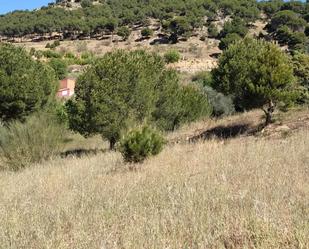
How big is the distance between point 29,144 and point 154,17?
82.2 m

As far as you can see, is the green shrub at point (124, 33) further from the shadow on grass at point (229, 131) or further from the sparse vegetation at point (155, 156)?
the shadow on grass at point (229, 131)

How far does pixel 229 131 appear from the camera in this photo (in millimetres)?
17578

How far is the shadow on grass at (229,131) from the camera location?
53.6 feet

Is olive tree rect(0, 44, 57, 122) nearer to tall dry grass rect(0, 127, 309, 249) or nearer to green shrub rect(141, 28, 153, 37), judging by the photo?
tall dry grass rect(0, 127, 309, 249)

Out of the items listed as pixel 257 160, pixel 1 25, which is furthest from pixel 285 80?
pixel 1 25

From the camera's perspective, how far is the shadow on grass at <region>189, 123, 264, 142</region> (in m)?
16.3

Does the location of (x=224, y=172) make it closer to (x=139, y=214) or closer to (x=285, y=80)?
(x=139, y=214)

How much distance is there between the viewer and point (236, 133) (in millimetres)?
16688

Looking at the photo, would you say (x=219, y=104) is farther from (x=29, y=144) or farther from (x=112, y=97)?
(x=29, y=144)

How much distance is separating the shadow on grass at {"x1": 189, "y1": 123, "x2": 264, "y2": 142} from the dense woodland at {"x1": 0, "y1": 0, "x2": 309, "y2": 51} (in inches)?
2250

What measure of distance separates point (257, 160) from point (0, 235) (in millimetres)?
4196

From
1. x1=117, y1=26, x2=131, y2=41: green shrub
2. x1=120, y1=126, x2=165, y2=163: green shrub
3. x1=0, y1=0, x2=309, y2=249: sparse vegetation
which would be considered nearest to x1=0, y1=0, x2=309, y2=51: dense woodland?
x1=117, y1=26, x2=131, y2=41: green shrub

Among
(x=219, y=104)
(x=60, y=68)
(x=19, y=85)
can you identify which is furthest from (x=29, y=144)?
(x=60, y=68)

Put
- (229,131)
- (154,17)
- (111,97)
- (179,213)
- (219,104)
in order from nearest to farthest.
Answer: (179,213)
(229,131)
(111,97)
(219,104)
(154,17)
